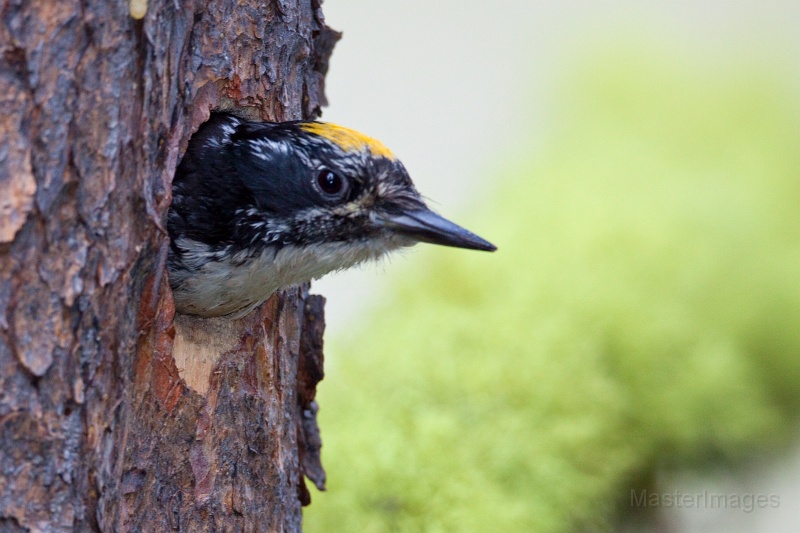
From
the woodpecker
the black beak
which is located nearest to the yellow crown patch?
the woodpecker

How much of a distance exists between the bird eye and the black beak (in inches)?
4.2

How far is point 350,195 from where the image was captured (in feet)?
5.92

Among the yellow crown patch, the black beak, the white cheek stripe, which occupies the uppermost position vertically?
the yellow crown patch

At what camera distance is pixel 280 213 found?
1.78m

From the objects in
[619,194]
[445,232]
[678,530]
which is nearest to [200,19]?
[445,232]

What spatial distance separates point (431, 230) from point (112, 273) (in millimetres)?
656

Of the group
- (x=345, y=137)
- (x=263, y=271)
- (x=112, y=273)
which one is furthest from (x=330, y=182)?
(x=112, y=273)

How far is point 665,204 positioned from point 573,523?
1757 mm

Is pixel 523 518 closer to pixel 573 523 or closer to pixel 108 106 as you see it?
pixel 573 523

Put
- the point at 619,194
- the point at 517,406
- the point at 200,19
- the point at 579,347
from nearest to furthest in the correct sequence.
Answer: the point at 200,19, the point at 517,406, the point at 579,347, the point at 619,194

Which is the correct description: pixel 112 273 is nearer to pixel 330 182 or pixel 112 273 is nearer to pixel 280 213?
pixel 280 213

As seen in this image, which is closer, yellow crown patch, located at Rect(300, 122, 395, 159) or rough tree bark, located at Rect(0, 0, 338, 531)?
rough tree bark, located at Rect(0, 0, 338, 531)

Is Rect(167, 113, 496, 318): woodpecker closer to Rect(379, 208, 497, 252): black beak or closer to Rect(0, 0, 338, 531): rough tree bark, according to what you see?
Rect(379, 208, 497, 252): black beak

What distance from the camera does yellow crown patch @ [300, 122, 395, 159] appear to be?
5.98 ft
